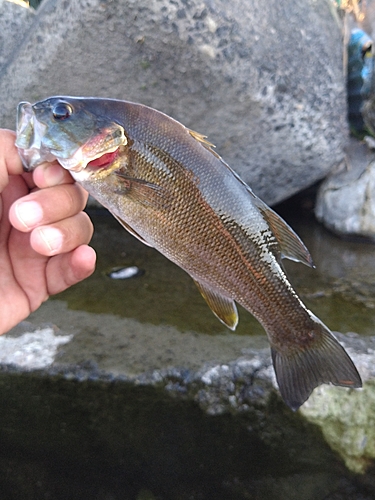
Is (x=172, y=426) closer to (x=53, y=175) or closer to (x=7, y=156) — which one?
(x=53, y=175)

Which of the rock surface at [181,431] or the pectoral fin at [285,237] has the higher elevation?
the pectoral fin at [285,237]

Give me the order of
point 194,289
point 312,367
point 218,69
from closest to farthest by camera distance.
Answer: point 312,367
point 194,289
point 218,69

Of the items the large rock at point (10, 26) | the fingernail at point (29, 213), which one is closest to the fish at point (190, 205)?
the fingernail at point (29, 213)

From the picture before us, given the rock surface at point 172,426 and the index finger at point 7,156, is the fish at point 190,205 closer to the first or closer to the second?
the index finger at point 7,156

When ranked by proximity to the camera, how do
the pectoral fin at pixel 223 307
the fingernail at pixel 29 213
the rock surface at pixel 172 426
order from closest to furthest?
1. the fingernail at pixel 29 213
2. the pectoral fin at pixel 223 307
3. the rock surface at pixel 172 426

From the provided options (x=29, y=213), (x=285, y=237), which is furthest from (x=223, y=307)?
(x=29, y=213)

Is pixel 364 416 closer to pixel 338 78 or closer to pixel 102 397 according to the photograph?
pixel 102 397

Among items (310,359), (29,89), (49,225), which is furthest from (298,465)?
(29,89)
